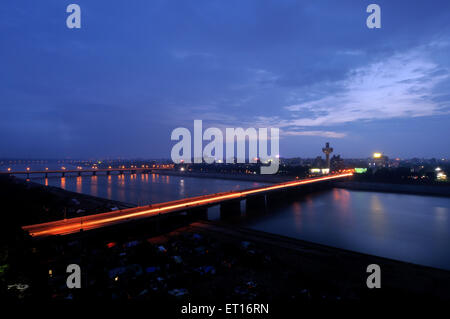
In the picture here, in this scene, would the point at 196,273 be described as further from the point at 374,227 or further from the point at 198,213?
the point at 374,227

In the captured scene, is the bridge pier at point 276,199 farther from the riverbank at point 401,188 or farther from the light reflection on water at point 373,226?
the riverbank at point 401,188

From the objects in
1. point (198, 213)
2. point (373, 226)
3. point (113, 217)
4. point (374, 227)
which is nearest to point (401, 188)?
point (373, 226)

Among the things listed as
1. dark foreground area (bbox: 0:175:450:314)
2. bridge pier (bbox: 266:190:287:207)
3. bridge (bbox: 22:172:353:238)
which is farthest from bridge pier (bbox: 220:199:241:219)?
dark foreground area (bbox: 0:175:450:314)

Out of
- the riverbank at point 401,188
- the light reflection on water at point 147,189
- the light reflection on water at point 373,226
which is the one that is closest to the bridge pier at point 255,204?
the light reflection on water at point 373,226

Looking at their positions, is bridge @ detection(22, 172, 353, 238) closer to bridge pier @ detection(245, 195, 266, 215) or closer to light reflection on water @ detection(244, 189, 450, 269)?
bridge pier @ detection(245, 195, 266, 215)

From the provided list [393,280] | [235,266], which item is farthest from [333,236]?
[235,266]
